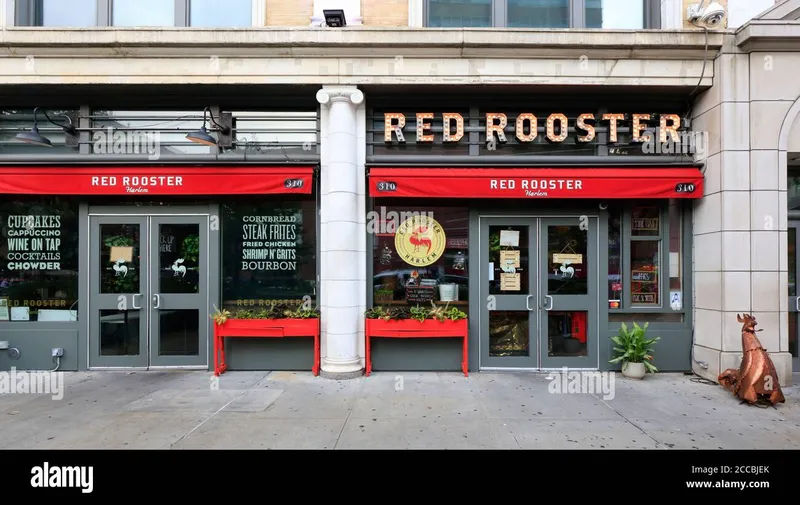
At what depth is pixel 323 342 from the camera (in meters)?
7.11

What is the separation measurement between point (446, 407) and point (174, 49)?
7341mm

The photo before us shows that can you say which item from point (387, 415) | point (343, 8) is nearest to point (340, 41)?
point (343, 8)

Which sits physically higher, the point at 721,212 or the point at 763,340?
the point at 721,212

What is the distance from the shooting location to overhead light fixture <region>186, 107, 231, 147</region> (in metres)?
6.44

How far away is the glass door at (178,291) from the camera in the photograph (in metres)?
7.30

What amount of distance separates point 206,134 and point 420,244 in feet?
13.7

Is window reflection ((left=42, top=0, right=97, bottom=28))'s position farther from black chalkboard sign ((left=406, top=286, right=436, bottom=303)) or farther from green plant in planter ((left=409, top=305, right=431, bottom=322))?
green plant in planter ((left=409, top=305, right=431, bottom=322))

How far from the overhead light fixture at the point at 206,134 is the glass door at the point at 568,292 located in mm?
6042

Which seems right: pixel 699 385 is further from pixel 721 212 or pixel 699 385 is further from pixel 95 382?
pixel 95 382

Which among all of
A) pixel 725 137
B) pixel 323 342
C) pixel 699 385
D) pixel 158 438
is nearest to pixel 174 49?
pixel 323 342

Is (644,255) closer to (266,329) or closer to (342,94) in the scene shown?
(342,94)

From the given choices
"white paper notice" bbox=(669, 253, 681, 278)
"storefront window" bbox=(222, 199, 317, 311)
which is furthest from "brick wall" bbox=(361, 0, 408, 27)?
"white paper notice" bbox=(669, 253, 681, 278)

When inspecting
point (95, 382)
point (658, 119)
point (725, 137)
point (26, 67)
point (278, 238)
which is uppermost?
point (26, 67)

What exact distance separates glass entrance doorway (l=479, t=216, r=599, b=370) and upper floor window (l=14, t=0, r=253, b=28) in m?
6.07
